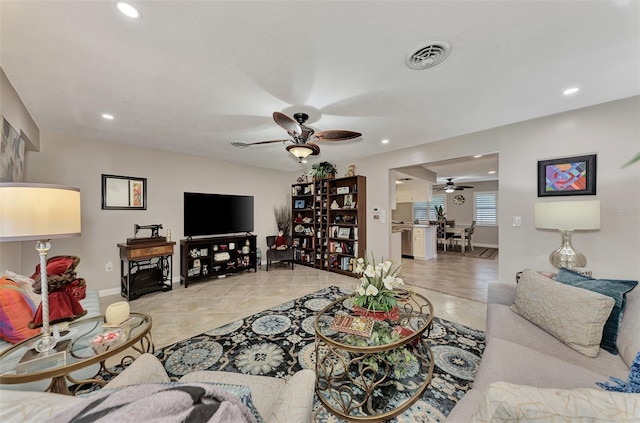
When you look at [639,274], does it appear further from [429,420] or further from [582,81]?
[429,420]

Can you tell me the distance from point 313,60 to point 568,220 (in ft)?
8.76

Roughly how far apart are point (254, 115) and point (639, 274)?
420cm

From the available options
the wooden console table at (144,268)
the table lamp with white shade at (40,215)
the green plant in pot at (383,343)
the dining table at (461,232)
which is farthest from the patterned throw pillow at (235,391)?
the dining table at (461,232)

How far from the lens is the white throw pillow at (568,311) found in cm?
133

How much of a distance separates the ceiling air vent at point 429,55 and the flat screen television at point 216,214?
13.0ft

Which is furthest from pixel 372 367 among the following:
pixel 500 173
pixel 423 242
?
pixel 423 242

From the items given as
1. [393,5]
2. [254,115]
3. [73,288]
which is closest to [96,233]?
[73,288]

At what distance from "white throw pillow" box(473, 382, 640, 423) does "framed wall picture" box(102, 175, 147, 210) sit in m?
4.66

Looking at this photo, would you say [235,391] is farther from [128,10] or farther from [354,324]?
[128,10]

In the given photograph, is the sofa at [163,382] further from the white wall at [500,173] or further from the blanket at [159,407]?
the white wall at [500,173]

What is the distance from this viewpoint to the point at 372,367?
4.91 ft

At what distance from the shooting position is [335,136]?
2.42 m

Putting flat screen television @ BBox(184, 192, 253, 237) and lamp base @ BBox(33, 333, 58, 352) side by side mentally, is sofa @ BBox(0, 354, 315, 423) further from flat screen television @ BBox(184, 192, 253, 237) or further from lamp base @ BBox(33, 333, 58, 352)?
flat screen television @ BBox(184, 192, 253, 237)

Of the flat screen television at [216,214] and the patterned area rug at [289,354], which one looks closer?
the patterned area rug at [289,354]
